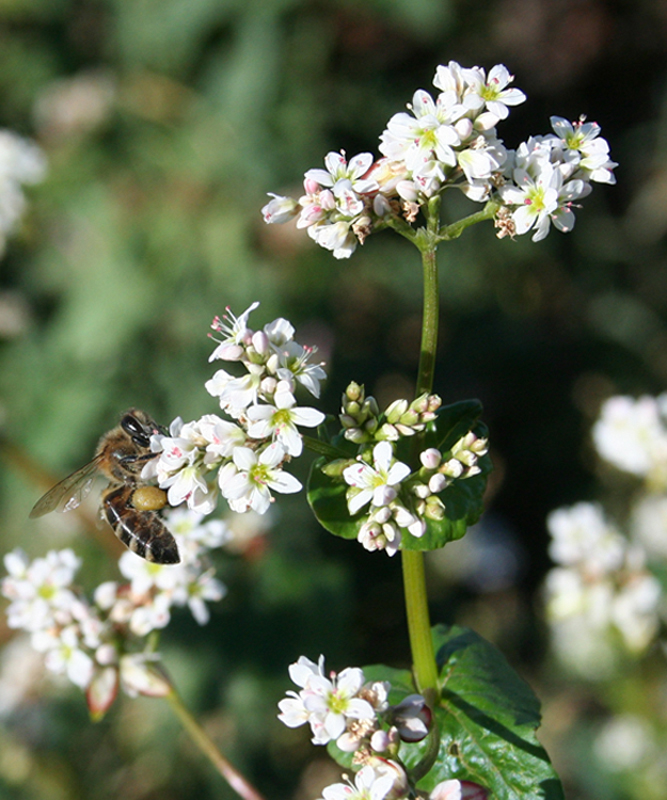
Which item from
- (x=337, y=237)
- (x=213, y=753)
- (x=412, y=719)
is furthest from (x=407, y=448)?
(x=213, y=753)

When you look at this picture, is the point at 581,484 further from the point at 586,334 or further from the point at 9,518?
the point at 9,518

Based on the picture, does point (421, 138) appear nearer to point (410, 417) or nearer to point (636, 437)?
point (410, 417)

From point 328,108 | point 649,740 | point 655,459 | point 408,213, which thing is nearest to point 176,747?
point 649,740

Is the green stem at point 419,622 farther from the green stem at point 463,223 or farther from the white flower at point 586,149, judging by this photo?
the white flower at point 586,149

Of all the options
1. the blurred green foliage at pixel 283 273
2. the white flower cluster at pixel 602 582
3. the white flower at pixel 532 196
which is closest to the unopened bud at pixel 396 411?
the white flower at pixel 532 196

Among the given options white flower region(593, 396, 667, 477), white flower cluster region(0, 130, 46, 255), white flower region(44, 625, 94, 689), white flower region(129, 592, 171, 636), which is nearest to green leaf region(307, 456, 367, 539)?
white flower region(129, 592, 171, 636)
